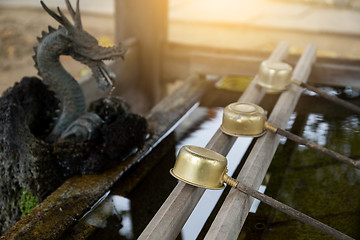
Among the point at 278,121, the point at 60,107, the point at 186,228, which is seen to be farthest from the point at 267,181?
the point at 60,107

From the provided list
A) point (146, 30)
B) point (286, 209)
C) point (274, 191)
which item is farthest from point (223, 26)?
point (286, 209)

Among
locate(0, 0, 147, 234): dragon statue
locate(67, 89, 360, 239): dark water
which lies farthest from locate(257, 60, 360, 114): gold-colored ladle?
locate(0, 0, 147, 234): dragon statue

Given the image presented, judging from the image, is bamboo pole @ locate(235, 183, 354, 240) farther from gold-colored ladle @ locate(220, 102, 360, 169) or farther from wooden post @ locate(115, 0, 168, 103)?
wooden post @ locate(115, 0, 168, 103)

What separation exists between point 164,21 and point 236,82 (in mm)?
1060

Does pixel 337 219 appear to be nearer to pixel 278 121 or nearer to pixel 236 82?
pixel 278 121

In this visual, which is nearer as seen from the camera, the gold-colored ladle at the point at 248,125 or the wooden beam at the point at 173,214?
the wooden beam at the point at 173,214

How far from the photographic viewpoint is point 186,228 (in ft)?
6.44

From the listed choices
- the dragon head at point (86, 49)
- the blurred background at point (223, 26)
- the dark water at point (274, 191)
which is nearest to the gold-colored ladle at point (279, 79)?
the dark water at point (274, 191)

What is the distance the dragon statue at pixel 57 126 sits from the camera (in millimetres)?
2285

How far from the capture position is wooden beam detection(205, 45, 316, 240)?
1466 millimetres

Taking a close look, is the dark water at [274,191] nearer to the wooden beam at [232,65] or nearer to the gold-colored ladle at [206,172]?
the gold-colored ladle at [206,172]

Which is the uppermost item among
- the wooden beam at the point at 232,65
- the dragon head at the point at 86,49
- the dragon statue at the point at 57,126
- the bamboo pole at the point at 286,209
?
the dragon head at the point at 86,49

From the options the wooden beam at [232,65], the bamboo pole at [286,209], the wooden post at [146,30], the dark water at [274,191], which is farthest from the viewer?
the wooden post at [146,30]

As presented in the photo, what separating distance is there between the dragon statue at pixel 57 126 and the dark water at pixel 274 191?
0.27m
